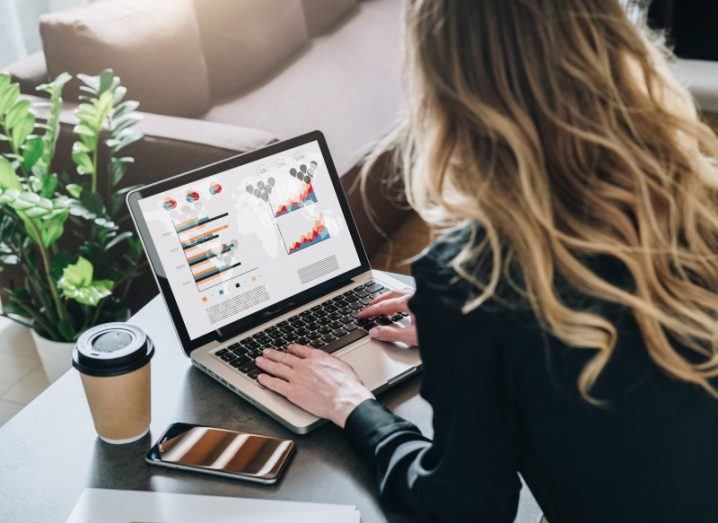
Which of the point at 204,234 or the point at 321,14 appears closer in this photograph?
the point at 204,234

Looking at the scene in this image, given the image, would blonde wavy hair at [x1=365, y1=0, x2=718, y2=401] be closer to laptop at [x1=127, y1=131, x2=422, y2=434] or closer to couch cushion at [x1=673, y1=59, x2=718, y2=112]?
laptop at [x1=127, y1=131, x2=422, y2=434]

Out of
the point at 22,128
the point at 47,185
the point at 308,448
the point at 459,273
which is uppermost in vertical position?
the point at 22,128

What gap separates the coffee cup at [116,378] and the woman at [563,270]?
349 millimetres

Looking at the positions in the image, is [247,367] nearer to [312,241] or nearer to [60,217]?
[312,241]

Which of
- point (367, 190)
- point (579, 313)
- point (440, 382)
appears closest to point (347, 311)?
point (440, 382)

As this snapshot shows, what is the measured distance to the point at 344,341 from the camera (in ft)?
3.69

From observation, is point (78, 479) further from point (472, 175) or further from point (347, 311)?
point (472, 175)

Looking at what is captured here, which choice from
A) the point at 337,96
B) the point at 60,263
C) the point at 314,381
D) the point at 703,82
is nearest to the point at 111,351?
the point at 314,381

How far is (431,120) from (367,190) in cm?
166

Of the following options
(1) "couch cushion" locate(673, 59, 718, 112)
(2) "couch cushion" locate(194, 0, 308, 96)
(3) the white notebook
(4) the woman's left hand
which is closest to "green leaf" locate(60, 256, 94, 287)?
(4) the woman's left hand

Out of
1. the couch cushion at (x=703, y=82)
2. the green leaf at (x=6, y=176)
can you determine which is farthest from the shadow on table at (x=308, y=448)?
the couch cushion at (x=703, y=82)

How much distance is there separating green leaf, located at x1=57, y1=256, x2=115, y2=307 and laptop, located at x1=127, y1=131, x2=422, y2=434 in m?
0.61

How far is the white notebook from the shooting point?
832mm

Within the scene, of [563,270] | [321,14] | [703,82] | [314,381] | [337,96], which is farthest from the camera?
[703,82]
